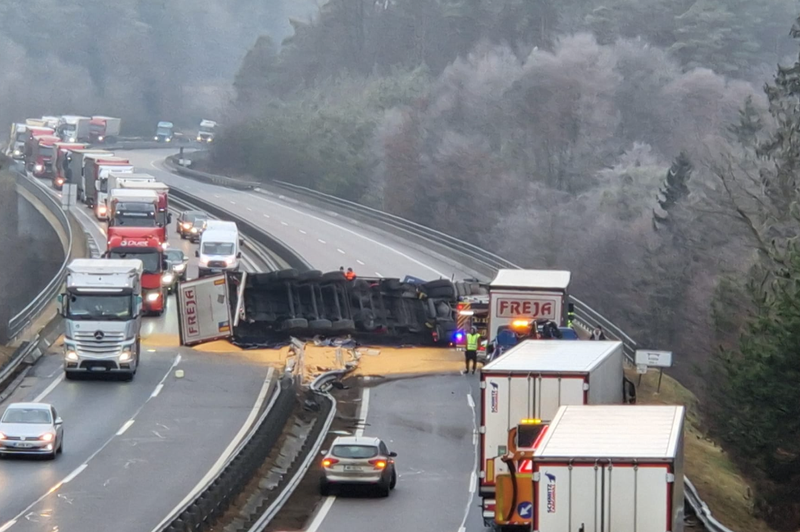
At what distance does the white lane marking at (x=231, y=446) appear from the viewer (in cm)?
2584

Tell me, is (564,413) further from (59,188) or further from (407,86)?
(407,86)

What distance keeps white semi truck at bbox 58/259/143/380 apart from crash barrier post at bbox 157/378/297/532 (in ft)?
14.0

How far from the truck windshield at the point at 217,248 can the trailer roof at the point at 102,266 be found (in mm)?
16413

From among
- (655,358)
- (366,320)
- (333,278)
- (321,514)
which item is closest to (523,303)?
→ (655,358)

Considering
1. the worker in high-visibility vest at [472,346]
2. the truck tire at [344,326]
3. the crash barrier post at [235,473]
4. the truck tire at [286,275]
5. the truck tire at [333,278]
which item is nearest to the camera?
the crash barrier post at [235,473]

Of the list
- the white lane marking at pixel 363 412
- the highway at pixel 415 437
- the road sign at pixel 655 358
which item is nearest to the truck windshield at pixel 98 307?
the white lane marking at pixel 363 412

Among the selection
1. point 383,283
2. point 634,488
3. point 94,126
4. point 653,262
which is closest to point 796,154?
point 653,262

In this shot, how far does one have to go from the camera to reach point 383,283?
146ft

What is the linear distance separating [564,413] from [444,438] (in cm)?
1397

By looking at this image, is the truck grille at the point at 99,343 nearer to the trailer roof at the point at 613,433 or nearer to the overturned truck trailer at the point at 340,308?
the overturned truck trailer at the point at 340,308

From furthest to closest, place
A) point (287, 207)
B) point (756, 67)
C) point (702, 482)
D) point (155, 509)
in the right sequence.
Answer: point (756, 67) → point (287, 207) → point (702, 482) → point (155, 509)

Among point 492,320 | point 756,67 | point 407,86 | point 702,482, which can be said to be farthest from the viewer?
point 407,86

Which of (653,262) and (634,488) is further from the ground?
(634,488)

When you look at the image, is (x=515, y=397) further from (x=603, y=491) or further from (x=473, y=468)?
(x=473, y=468)
